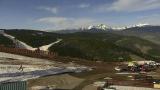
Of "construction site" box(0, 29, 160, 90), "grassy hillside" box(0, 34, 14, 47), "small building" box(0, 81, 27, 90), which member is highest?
"grassy hillside" box(0, 34, 14, 47)

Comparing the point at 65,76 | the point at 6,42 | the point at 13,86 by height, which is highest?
the point at 6,42

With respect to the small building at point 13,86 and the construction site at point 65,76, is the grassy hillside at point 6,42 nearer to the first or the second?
the construction site at point 65,76

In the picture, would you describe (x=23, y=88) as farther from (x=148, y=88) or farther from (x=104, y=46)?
(x=104, y=46)

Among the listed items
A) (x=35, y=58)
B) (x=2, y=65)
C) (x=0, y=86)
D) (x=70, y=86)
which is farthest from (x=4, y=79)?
(x=35, y=58)

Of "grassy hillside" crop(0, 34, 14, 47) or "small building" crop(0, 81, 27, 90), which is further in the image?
"grassy hillside" crop(0, 34, 14, 47)

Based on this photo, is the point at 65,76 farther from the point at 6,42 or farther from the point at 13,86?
the point at 6,42

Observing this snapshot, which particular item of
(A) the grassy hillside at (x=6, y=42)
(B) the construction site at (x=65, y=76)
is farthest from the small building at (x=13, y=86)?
(A) the grassy hillside at (x=6, y=42)

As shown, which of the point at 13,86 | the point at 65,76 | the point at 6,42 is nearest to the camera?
the point at 13,86

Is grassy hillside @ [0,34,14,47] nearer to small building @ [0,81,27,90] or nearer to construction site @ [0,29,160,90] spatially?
construction site @ [0,29,160,90]

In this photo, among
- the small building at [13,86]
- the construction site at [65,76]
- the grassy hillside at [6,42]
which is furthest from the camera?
the grassy hillside at [6,42]

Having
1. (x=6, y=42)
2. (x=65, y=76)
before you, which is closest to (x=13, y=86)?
(x=65, y=76)

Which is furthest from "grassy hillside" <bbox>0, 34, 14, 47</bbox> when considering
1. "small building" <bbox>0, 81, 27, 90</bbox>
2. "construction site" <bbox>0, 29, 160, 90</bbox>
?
"small building" <bbox>0, 81, 27, 90</bbox>
